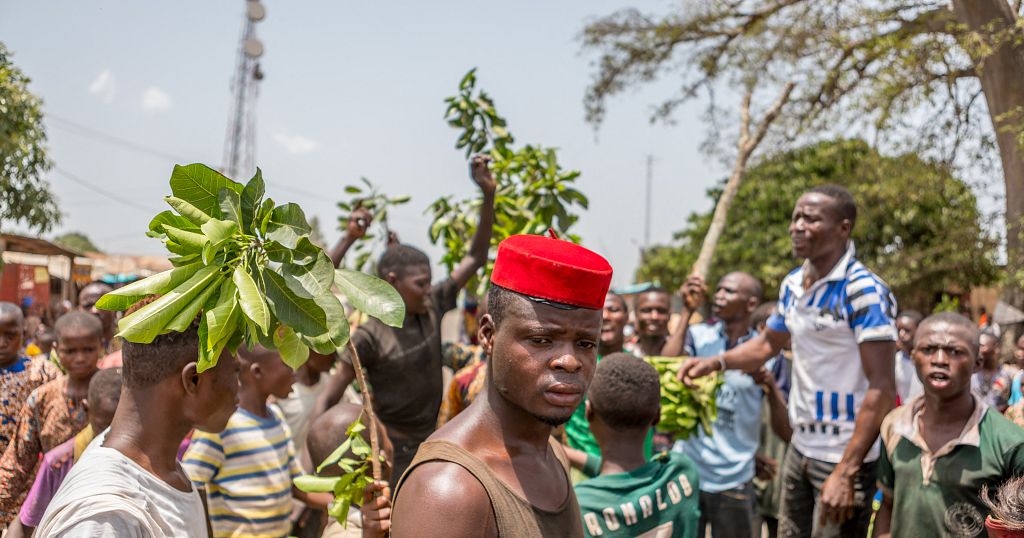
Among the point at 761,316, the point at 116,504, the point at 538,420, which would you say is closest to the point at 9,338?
the point at 116,504

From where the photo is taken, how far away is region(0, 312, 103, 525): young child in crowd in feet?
13.3

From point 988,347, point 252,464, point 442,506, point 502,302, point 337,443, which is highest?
point 502,302

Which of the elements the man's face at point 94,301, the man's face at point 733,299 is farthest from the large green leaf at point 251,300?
the man's face at point 94,301

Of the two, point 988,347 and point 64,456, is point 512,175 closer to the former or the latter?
point 64,456

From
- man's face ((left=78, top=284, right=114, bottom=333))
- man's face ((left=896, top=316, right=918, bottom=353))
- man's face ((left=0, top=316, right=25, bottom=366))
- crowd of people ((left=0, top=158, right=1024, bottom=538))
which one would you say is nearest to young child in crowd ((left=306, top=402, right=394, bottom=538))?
crowd of people ((left=0, top=158, right=1024, bottom=538))

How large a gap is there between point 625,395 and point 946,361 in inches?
55.9

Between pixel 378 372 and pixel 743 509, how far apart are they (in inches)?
91.8

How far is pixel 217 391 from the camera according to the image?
2312 mm

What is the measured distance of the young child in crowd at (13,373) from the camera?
464cm

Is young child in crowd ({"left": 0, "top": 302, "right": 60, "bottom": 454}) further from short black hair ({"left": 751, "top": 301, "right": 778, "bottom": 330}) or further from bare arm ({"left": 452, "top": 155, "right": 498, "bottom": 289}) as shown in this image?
short black hair ({"left": 751, "top": 301, "right": 778, "bottom": 330})

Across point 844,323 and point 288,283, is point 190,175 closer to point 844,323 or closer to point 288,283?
point 288,283

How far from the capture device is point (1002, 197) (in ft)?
30.5

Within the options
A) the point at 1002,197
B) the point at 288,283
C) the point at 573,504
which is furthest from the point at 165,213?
the point at 1002,197

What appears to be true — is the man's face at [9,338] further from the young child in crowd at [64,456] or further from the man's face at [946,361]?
the man's face at [946,361]
